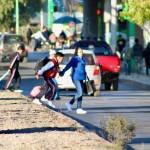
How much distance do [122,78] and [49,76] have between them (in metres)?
16.6

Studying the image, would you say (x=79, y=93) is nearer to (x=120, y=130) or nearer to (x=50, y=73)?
(x=50, y=73)

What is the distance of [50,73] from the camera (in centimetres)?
2402

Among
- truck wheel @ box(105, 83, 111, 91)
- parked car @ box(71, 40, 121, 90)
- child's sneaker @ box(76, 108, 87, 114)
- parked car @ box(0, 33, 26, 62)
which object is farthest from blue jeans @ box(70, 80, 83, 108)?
parked car @ box(0, 33, 26, 62)

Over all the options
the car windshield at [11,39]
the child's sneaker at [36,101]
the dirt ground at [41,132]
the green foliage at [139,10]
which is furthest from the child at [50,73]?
the car windshield at [11,39]

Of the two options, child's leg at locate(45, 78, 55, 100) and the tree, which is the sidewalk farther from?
the tree

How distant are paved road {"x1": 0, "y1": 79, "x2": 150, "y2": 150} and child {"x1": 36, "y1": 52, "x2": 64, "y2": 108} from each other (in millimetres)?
438

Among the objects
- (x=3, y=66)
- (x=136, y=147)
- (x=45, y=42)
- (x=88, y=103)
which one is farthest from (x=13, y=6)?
(x=136, y=147)

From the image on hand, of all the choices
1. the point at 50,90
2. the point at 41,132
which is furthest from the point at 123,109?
the point at 41,132

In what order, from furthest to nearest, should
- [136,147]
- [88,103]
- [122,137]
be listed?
[88,103] → [136,147] → [122,137]

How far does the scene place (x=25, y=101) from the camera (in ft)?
76.6

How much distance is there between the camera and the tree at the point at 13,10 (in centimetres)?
7406

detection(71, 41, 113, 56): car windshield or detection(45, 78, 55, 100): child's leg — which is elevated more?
detection(71, 41, 113, 56): car windshield

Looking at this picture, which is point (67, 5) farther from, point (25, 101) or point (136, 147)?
point (136, 147)

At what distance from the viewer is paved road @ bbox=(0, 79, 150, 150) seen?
56.9ft
